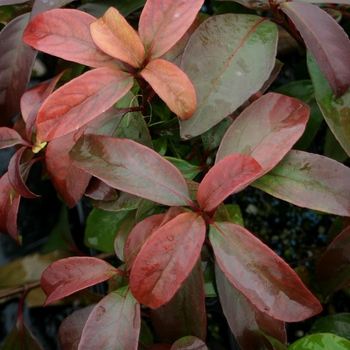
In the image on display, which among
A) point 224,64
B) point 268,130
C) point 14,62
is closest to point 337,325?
point 268,130

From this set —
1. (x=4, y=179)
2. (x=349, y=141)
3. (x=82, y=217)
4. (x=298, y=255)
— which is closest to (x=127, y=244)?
(x=4, y=179)

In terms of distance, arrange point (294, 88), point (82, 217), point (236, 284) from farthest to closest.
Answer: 1. point (82, 217)
2. point (294, 88)
3. point (236, 284)

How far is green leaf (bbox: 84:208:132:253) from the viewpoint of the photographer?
917 millimetres

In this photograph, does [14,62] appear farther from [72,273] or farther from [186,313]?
[186,313]

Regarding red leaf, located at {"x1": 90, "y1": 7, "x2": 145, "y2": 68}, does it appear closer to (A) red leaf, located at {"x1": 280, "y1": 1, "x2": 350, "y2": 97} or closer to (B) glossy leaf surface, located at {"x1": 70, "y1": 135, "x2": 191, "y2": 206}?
(B) glossy leaf surface, located at {"x1": 70, "y1": 135, "x2": 191, "y2": 206}

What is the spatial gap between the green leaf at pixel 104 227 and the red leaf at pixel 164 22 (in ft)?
A: 1.41

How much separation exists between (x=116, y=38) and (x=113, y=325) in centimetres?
40

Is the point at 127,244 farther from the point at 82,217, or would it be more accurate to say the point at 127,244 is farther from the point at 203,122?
the point at 82,217

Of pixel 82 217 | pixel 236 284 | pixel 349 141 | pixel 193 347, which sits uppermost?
pixel 349 141

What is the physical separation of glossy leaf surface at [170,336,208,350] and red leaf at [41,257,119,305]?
141 millimetres

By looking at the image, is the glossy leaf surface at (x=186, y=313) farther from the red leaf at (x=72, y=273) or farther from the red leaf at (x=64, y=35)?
the red leaf at (x=64, y=35)

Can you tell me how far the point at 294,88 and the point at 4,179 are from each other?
26.1 inches

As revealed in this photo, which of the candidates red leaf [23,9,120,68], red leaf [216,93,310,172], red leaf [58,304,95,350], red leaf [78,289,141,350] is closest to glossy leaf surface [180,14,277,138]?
→ red leaf [216,93,310,172]

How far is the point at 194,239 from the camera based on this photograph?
1.72 ft
